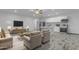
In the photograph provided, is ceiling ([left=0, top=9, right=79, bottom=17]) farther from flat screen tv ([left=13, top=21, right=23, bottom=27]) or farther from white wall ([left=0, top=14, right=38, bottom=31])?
flat screen tv ([left=13, top=21, right=23, bottom=27])

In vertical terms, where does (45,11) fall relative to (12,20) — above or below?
above

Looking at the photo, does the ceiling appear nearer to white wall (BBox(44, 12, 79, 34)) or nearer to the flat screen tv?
white wall (BBox(44, 12, 79, 34))

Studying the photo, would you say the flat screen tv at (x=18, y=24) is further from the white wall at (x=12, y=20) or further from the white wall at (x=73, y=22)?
the white wall at (x=73, y=22)

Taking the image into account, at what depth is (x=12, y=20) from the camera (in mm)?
1771

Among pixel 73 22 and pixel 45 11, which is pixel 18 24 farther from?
pixel 73 22

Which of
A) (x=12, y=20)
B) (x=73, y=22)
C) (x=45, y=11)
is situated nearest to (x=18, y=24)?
(x=12, y=20)

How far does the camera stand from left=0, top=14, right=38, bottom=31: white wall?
1733 millimetres

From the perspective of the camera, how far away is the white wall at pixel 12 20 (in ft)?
5.69

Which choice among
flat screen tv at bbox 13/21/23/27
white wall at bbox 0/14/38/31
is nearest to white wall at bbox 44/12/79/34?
white wall at bbox 0/14/38/31

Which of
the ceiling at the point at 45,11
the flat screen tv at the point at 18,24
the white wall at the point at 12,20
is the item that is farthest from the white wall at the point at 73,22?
the flat screen tv at the point at 18,24

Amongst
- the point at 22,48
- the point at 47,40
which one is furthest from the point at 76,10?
the point at 22,48

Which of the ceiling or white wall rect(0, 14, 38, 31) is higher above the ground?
the ceiling

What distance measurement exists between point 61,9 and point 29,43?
94 cm
